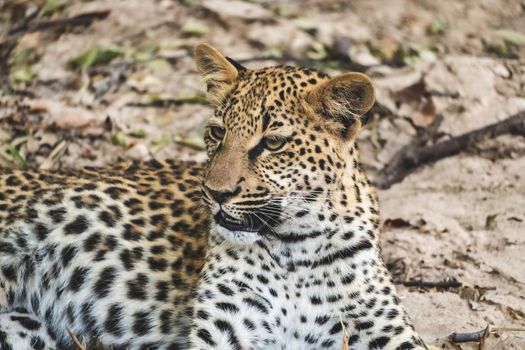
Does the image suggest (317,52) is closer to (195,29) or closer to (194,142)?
(195,29)

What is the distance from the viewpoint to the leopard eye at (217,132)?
6695 millimetres

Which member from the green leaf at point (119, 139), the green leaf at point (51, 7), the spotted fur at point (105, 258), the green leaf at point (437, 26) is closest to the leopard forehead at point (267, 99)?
the spotted fur at point (105, 258)

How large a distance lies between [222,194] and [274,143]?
49 centimetres

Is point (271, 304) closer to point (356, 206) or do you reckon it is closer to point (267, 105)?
point (356, 206)

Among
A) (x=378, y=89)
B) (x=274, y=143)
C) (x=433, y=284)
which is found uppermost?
(x=274, y=143)

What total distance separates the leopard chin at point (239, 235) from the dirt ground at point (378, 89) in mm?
1878

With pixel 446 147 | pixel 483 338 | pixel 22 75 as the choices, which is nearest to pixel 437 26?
pixel 446 147

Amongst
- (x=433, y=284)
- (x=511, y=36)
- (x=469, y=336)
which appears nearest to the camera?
(x=469, y=336)

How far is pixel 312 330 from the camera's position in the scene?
6711 millimetres

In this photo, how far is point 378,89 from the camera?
11.5 metres

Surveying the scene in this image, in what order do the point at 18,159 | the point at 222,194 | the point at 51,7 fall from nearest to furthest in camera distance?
the point at 222,194 → the point at 18,159 → the point at 51,7

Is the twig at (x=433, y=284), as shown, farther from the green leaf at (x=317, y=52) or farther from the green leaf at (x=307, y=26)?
the green leaf at (x=307, y=26)

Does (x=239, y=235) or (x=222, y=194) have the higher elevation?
(x=222, y=194)

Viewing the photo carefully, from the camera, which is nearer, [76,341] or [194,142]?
[76,341]
